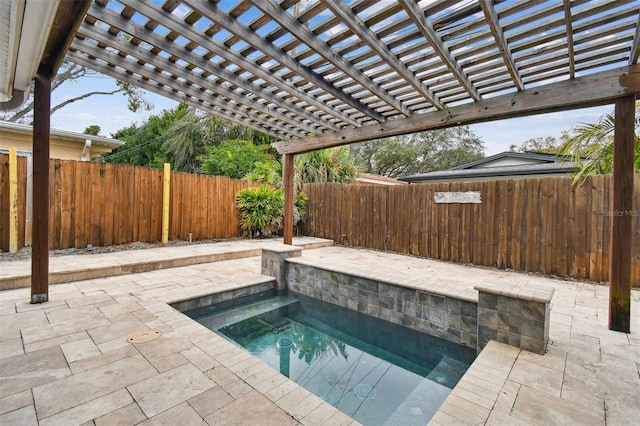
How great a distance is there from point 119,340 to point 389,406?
2.22m

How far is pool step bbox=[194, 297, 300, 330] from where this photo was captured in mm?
3768

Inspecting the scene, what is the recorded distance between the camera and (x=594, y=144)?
4.45 m

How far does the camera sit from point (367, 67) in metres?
3.12

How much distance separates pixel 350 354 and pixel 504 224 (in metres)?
4.10

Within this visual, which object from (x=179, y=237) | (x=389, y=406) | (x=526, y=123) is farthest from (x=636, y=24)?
(x=526, y=123)

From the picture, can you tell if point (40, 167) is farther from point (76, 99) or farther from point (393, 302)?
point (76, 99)

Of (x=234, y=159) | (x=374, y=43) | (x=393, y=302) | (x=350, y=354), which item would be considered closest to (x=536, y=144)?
(x=234, y=159)

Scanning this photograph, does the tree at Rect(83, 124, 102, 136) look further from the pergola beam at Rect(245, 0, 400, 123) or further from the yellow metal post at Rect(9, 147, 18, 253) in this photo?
the pergola beam at Rect(245, 0, 400, 123)

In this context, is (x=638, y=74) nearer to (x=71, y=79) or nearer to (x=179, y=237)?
(x=179, y=237)

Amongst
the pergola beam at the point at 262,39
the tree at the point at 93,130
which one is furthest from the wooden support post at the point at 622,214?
the tree at the point at 93,130

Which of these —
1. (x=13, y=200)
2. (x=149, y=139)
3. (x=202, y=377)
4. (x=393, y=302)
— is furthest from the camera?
(x=149, y=139)

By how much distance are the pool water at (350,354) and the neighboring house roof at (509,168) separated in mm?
6964

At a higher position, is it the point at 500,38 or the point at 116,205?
the point at 500,38

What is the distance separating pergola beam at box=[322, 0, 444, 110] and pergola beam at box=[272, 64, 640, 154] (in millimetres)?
546
